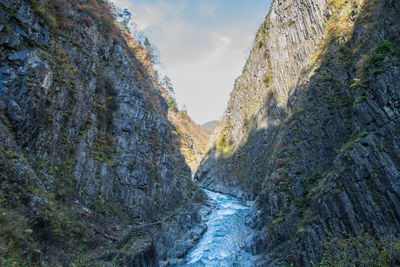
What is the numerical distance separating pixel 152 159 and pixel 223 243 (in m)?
13.1

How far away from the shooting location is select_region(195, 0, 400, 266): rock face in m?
10.7

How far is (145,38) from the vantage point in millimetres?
62094

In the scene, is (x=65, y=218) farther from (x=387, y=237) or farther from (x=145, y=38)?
(x=145, y=38)

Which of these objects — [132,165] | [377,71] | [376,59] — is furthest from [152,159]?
[376,59]

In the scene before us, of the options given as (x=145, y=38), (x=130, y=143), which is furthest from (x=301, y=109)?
(x=145, y=38)

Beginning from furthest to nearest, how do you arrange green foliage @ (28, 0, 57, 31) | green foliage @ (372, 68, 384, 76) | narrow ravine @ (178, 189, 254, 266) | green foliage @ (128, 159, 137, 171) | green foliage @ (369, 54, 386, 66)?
green foliage @ (128, 159, 137, 171) < narrow ravine @ (178, 189, 254, 266) < green foliage @ (28, 0, 57, 31) < green foliage @ (369, 54, 386, 66) < green foliage @ (372, 68, 384, 76)

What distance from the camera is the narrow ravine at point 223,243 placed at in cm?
1895

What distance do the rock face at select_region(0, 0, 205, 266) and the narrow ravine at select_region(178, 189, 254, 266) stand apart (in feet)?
10.3

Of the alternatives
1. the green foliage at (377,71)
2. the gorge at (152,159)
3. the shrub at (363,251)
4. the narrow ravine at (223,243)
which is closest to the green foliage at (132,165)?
the gorge at (152,159)

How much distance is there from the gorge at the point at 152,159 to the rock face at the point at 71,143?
93mm

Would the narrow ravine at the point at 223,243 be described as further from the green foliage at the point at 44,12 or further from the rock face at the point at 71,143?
the green foliage at the point at 44,12

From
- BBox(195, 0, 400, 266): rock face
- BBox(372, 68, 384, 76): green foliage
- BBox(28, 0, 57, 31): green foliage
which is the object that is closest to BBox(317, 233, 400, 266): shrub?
BBox(195, 0, 400, 266): rock face

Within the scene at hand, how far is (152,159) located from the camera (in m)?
23.9

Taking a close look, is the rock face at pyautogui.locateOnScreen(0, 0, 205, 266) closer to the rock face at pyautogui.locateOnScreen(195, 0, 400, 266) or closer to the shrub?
the rock face at pyautogui.locateOnScreen(195, 0, 400, 266)
